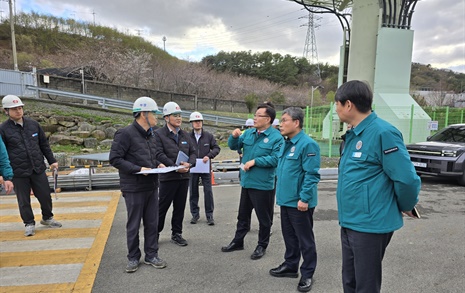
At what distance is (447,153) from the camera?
27.2 ft

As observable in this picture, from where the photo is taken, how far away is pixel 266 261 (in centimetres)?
404

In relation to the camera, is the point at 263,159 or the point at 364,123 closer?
the point at 364,123

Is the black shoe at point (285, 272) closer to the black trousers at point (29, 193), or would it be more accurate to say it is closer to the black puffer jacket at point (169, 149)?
the black puffer jacket at point (169, 149)

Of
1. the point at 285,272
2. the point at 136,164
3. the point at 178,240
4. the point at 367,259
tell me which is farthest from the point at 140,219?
the point at 367,259

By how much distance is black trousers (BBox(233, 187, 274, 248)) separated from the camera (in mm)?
4086

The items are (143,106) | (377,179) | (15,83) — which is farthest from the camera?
(15,83)

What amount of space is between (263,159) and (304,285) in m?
1.58

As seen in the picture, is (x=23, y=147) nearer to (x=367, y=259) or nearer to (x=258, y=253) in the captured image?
(x=258, y=253)

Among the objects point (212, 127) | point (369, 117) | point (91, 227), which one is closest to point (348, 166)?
point (369, 117)

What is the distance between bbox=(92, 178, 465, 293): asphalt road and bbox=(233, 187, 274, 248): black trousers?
25 cm

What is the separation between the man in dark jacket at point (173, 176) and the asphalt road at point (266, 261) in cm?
35

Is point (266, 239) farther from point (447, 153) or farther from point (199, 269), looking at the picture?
point (447, 153)

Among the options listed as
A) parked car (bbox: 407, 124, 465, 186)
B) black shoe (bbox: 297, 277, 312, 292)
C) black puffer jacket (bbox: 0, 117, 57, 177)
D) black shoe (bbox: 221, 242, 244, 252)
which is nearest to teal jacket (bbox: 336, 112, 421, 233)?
black shoe (bbox: 297, 277, 312, 292)

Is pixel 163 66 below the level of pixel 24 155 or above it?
above
